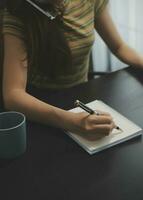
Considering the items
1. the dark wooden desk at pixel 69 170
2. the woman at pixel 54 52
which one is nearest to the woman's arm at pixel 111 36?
the woman at pixel 54 52

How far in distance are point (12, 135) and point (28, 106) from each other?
0.21 meters

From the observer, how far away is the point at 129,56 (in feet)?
5.08

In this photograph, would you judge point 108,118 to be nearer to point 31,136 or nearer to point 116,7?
point 31,136

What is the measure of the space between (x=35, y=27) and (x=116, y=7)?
107 centimetres

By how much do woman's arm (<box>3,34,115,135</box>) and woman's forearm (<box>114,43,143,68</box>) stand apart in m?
0.44

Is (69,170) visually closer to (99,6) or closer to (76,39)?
(76,39)

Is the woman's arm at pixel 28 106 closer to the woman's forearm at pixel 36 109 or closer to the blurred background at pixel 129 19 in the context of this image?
the woman's forearm at pixel 36 109

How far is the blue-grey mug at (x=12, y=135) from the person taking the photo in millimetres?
983

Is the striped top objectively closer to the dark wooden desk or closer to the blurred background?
the dark wooden desk

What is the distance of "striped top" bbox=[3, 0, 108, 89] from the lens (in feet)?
4.72

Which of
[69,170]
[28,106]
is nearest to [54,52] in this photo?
[28,106]

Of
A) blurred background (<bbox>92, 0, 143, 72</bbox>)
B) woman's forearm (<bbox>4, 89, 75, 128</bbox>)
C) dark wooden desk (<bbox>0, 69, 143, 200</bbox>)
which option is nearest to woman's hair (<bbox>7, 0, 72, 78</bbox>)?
woman's forearm (<bbox>4, 89, 75, 128</bbox>)

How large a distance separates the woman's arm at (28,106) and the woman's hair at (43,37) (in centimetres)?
6

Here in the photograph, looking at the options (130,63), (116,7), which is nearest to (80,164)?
(130,63)
